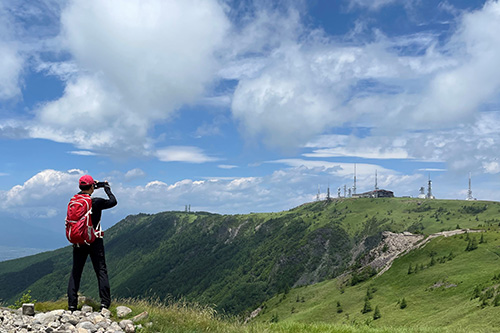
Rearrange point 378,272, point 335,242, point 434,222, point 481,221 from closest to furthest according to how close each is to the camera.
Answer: point 378,272
point 481,221
point 434,222
point 335,242

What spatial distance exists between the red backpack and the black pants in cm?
45

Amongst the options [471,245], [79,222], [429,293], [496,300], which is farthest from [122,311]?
[471,245]

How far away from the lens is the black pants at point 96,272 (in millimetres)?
12250

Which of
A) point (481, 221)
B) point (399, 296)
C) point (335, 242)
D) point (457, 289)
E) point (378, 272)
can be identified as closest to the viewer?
point (457, 289)

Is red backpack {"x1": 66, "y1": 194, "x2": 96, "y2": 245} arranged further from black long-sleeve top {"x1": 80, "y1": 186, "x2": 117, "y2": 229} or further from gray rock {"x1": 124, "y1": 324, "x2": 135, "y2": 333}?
gray rock {"x1": 124, "y1": 324, "x2": 135, "y2": 333}

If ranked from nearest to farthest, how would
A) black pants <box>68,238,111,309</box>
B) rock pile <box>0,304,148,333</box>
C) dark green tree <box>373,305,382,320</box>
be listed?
rock pile <box>0,304,148,333</box> < black pants <box>68,238,111,309</box> < dark green tree <box>373,305,382,320</box>

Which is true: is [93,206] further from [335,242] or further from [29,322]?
[335,242]

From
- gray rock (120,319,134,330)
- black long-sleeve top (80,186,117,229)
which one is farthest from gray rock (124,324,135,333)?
black long-sleeve top (80,186,117,229)

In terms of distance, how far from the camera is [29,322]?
35.0 ft

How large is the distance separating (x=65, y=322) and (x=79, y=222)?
2934mm

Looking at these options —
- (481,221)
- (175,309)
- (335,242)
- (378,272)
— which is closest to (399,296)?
(378,272)

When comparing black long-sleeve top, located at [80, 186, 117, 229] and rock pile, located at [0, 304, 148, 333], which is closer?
rock pile, located at [0, 304, 148, 333]

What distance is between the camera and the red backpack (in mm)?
11828

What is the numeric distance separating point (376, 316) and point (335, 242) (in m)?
145
